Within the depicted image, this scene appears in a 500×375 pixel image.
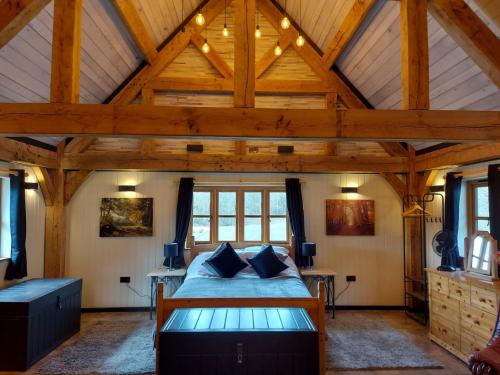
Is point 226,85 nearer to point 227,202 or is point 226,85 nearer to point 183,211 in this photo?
point 227,202

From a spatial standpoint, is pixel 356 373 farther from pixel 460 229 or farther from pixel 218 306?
pixel 460 229

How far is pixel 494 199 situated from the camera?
409 cm

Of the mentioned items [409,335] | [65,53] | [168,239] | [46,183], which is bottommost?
[409,335]

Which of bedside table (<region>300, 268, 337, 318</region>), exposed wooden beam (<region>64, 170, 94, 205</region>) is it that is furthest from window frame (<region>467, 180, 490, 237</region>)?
exposed wooden beam (<region>64, 170, 94, 205</region>)

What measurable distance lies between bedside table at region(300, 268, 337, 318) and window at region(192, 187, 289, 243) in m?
0.76

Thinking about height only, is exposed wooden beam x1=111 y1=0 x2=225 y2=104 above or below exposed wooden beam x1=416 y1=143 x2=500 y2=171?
above

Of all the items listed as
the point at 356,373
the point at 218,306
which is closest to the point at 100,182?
the point at 218,306

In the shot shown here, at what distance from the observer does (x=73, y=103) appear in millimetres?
2977

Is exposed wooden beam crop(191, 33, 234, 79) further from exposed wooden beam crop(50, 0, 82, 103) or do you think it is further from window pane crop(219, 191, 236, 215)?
exposed wooden beam crop(50, 0, 82, 103)

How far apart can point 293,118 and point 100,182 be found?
4.14 m

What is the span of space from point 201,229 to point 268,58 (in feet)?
10.4

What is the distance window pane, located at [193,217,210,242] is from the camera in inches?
236

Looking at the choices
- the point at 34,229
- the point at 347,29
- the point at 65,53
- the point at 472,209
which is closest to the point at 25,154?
the point at 34,229

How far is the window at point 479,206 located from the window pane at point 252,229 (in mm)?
3298
